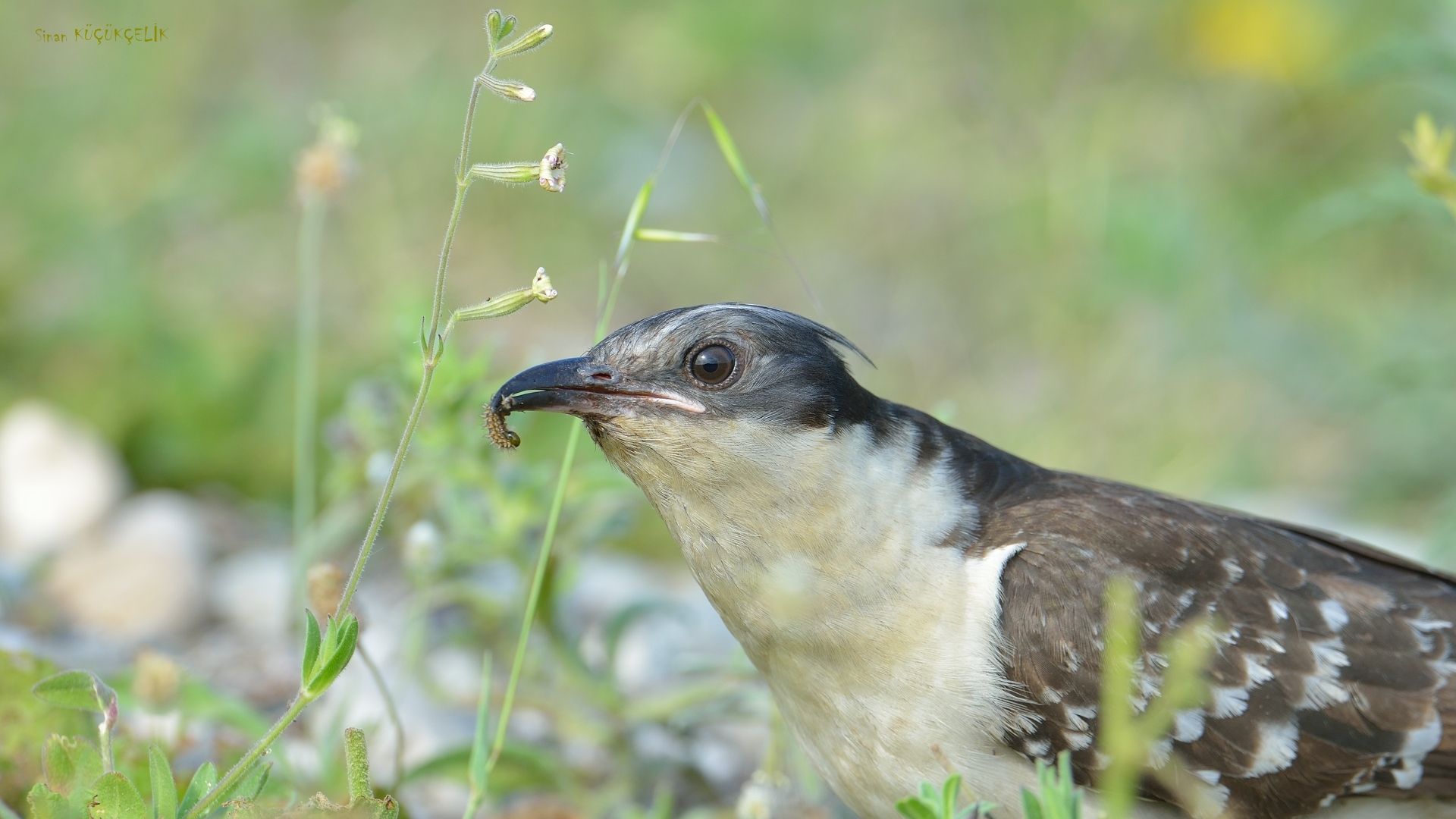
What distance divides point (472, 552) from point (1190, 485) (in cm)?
388

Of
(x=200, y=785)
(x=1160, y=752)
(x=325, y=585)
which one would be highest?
(x=1160, y=752)

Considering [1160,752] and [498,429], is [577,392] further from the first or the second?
[1160,752]

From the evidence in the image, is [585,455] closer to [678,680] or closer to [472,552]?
[678,680]

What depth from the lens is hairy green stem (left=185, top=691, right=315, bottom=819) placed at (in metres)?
2.42

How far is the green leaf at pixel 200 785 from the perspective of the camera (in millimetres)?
2572

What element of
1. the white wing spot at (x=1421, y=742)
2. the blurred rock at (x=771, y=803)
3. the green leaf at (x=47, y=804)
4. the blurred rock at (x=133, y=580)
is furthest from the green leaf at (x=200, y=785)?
the blurred rock at (x=133, y=580)

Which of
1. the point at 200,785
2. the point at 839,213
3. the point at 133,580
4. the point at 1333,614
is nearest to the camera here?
the point at 200,785

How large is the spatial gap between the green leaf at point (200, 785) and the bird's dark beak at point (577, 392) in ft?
3.29

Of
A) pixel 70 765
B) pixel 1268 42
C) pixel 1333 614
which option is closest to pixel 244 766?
pixel 70 765

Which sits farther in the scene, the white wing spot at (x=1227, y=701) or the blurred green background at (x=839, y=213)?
the blurred green background at (x=839, y=213)

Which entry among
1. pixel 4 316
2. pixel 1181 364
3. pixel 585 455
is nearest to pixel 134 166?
pixel 4 316

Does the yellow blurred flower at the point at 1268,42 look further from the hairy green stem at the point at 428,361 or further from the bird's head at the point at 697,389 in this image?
the hairy green stem at the point at 428,361

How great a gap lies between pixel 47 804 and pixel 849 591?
1658mm

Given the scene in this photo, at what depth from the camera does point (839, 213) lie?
8.70 metres
